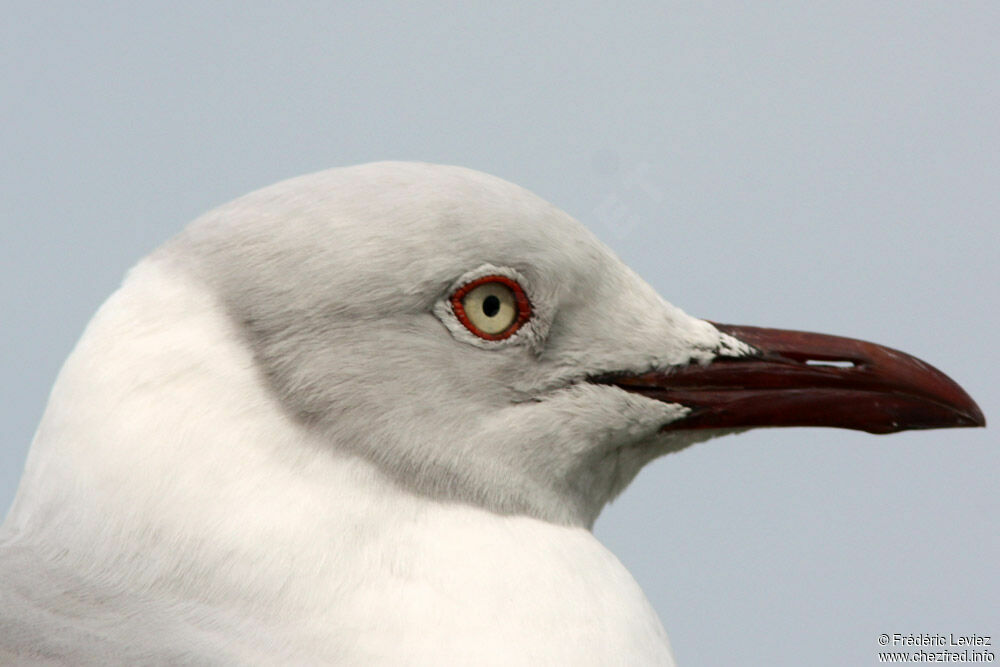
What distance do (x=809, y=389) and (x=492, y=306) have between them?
0.58 m

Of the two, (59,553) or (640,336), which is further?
(640,336)

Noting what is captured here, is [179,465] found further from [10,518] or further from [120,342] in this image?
[10,518]

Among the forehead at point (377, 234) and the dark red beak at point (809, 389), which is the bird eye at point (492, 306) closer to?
the forehead at point (377, 234)

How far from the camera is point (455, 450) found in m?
1.89

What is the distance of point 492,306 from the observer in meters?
1.92

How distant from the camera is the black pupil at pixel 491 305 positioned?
191 centimetres

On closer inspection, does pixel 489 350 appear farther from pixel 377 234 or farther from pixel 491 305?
pixel 377 234

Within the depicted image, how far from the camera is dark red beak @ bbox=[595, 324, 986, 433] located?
Result: 2.08 m

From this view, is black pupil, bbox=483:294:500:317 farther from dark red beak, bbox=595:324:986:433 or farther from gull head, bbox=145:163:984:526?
dark red beak, bbox=595:324:986:433

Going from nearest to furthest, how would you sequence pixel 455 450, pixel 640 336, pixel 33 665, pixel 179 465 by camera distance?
1. pixel 33 665
2. pixel 179 465
3. pixel 455 450
4. pixel 640 336

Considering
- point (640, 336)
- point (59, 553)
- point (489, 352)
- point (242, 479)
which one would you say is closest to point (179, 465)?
point (242, 479)

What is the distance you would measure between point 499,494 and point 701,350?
438 mm

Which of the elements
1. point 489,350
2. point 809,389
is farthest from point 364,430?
point 809,389

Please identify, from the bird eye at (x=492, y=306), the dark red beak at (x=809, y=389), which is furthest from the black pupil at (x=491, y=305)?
the dark red beak at (x=809, y=389)
